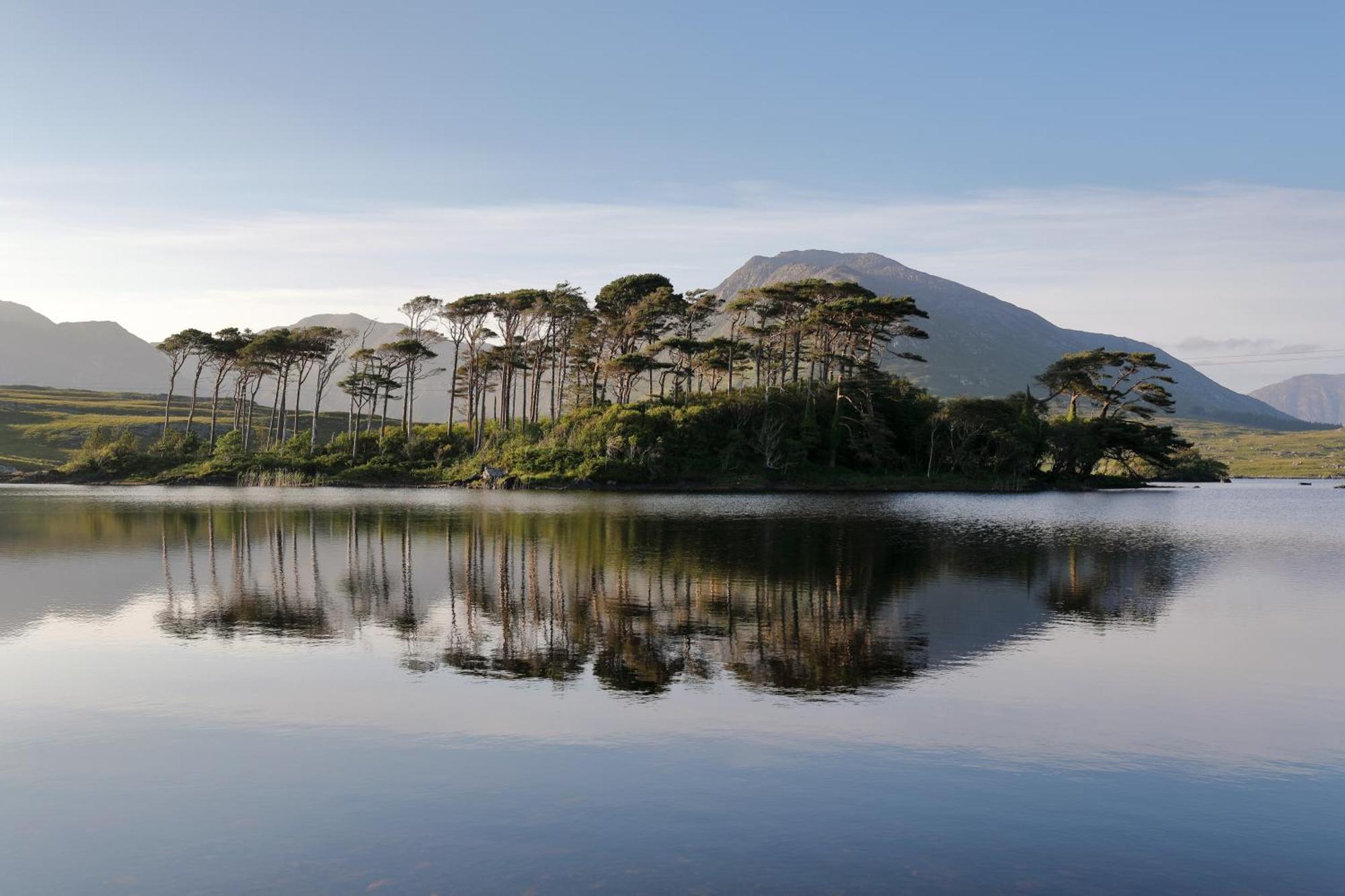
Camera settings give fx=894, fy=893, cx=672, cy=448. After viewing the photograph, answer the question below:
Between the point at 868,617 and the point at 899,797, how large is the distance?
1230 centimetres

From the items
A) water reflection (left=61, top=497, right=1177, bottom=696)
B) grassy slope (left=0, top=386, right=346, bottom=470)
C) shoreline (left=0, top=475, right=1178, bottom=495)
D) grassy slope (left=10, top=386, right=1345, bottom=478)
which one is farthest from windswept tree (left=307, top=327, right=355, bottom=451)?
water reflection (left=61, top=497, right=1177, bottom=696)

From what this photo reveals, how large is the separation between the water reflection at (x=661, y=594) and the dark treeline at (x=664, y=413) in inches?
1922

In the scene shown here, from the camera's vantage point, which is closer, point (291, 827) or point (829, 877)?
point (829, 877)

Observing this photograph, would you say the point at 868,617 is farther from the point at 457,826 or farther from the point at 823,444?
the point at 823,444

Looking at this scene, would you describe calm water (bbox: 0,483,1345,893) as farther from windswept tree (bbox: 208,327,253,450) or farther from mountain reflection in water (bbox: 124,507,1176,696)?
windswept tree (bbox: 208,327,253,450)

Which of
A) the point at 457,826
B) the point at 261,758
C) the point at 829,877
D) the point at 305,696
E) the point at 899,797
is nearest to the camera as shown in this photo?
the point at 829,877

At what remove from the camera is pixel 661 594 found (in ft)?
87.4

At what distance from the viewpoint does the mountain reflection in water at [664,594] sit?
18.7 meters

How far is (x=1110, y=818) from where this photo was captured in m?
10.7

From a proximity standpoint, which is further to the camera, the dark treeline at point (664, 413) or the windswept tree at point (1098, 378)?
the windswept tree at point (1098, 378)

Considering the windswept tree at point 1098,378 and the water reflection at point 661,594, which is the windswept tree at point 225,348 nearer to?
the water reflection at point 661,594

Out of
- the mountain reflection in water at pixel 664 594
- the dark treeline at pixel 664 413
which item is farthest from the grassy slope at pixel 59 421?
the mountain reflection in water at pixel 664 594

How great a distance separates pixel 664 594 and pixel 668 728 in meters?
12.6

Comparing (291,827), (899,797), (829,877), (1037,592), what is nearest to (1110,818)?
(899,797)
